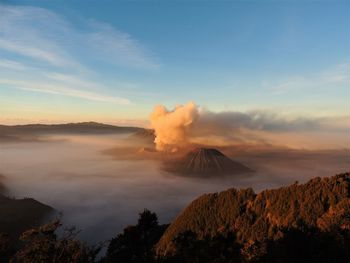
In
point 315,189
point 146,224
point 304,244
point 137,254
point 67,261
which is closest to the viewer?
point 67,261

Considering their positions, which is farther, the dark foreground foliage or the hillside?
the hillside

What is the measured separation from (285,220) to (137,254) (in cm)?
3948

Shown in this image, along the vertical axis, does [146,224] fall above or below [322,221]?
below

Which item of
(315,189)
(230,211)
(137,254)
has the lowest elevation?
(137,254)

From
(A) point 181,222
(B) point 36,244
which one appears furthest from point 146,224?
(B) point 36,244

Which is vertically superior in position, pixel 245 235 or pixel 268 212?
pixel 268 212

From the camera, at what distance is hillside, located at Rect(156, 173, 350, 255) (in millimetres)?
83613

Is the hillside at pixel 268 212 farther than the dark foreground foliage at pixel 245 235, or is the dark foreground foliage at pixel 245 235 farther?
the hillside at pixel 268 212

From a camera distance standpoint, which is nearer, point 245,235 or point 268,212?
point 245,235

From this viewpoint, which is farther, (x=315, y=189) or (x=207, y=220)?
(x=207, y=220)

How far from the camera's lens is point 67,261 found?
112 feet

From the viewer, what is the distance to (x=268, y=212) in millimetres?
97312

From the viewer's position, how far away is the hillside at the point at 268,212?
83.6 metres

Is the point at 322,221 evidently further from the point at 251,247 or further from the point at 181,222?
the point at 181,222
